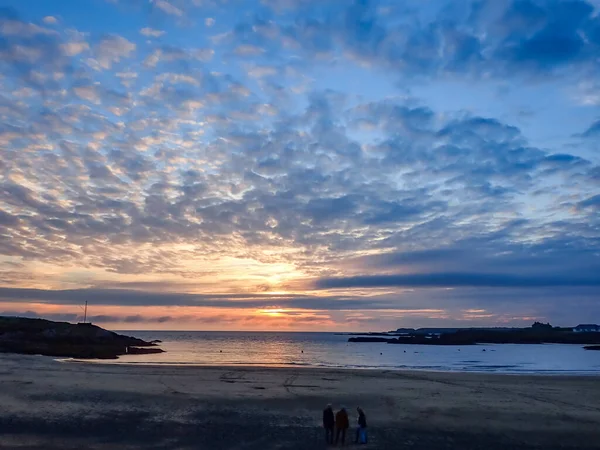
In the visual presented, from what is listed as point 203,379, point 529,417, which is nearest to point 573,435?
point 529,417

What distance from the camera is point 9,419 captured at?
22.0 m

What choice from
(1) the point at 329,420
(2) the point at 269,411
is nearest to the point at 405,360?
(2) the point at 269,411

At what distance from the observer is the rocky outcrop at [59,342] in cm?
6819

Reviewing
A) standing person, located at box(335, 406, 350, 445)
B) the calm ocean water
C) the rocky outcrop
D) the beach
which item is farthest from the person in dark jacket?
the rocky outcrop

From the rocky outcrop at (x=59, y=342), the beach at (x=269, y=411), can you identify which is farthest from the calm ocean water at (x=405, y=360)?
the beach at (x=269, y=411)

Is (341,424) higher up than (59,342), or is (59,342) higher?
(59,342)

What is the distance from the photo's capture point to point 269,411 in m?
26.5

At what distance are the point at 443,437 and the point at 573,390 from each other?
23905 mm

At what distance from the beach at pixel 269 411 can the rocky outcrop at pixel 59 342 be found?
25.7 m

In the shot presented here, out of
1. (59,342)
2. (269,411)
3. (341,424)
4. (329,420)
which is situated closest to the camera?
(341,424)

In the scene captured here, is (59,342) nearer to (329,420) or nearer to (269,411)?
(269,411)

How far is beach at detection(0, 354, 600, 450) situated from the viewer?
20.0 m

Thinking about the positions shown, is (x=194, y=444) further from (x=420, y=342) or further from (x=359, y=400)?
(x=420, y=342)

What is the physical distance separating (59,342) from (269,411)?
65.1m
